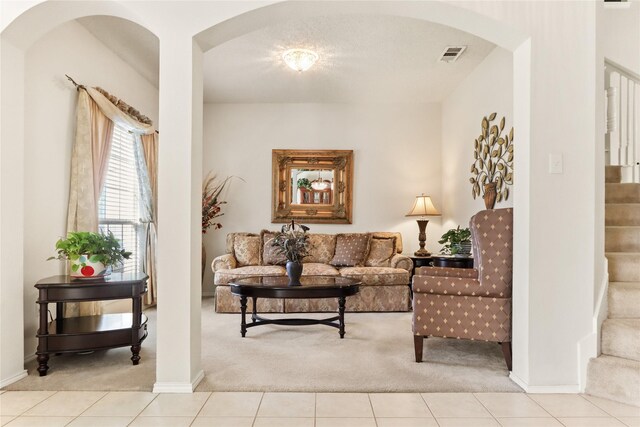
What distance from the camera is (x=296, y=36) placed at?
13.2 ft

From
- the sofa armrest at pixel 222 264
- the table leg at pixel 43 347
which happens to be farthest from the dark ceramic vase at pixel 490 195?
the table leg at pixel 43 347

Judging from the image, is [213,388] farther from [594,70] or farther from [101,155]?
[594,70]

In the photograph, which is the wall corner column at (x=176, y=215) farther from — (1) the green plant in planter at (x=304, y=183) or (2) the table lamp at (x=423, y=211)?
(2) the table lamp at (x=423, y=211)

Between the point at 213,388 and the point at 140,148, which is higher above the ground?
the point at 140,148

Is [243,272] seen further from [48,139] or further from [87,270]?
[48,139]

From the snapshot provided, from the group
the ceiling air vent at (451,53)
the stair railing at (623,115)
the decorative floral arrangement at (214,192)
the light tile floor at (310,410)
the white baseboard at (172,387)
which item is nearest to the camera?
the light tile floor at (310,410)

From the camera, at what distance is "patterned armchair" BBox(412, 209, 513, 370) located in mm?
2855

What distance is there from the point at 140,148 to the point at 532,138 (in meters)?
4.04

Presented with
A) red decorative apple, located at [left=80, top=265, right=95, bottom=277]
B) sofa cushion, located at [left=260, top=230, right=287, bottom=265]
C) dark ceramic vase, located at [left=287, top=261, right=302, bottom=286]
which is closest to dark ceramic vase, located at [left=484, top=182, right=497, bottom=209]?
dark ceramic vase, located at [left=287, top=261, right=302, bottom=286]

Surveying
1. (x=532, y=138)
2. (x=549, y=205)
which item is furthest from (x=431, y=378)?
(x=532, y=138)

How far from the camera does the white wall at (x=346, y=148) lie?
6.16 m

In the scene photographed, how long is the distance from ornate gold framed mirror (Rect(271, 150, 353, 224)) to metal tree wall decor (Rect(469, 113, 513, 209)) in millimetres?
1888

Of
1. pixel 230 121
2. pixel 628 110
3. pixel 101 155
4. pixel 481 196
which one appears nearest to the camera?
pixel 628 110

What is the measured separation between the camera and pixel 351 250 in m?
5.51
